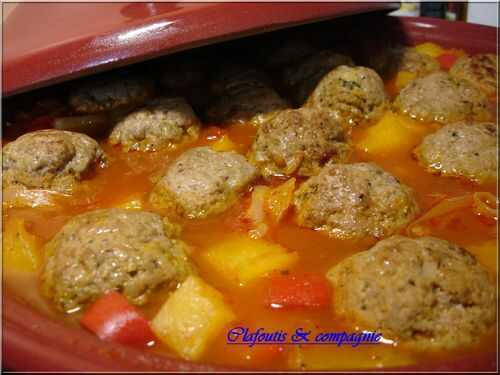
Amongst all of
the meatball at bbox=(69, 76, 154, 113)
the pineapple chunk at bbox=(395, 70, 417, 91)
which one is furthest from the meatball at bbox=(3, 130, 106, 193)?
the pineapple chunk at bbox=(395, 70, 417, 91)

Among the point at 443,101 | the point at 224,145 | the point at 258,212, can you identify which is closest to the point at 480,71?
the point at 443,101

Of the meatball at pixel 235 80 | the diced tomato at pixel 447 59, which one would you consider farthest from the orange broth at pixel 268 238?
the diced tomato at pixel 447 59

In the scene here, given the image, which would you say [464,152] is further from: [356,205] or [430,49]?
[430,49]

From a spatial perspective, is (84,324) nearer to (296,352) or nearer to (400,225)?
(296,352)

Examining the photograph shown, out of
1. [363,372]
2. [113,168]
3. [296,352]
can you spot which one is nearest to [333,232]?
[296,352]

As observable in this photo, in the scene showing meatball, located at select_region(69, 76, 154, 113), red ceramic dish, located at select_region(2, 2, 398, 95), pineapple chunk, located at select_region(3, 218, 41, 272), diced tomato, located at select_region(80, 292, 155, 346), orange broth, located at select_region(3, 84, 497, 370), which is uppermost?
red ceramic dish, located at select_region(2, 2, 398, 95)

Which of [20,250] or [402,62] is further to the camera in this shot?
[402,62]

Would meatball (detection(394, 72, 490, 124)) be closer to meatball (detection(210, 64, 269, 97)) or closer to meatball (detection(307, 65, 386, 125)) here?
meatball (detection(307, 65, 386, 125))
